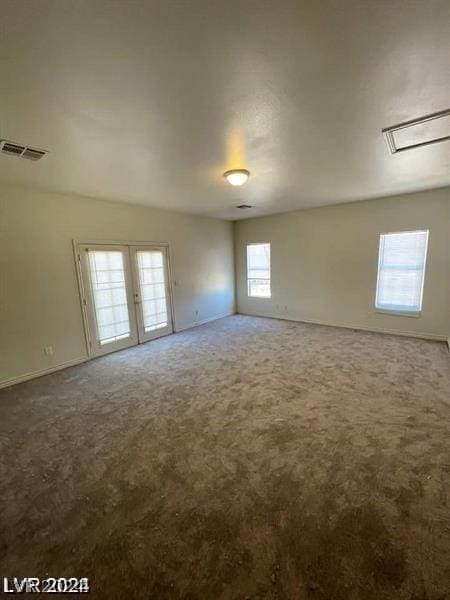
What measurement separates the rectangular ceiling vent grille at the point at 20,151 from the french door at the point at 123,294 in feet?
5.55

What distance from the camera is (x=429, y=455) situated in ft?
6.72

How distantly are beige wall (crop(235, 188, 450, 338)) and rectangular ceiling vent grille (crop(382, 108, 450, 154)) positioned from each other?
97.7 inches

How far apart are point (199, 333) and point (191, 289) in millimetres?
1100

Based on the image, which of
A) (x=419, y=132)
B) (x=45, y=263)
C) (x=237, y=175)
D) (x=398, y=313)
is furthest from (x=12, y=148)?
(x=398, y=313)

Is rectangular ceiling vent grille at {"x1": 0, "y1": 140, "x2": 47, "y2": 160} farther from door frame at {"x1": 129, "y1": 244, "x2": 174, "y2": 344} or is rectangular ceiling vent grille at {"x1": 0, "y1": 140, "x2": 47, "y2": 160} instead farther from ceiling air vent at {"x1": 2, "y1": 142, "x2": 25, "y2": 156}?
door frame at {"x1": 129, "y1": 244, "x2": 174, "y2": 344}

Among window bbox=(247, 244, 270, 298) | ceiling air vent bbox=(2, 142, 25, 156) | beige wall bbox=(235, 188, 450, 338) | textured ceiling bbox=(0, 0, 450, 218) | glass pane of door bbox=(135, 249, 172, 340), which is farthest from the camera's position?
window bbox=(247, 244, 270, 298)

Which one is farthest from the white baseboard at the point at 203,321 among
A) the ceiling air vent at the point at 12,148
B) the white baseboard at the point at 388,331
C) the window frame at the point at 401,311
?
the ceiling air vent at the point at 12,148

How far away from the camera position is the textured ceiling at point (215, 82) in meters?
1.16

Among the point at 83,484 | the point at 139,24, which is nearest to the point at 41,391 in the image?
the point at 83,484

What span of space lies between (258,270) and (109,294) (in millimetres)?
3848

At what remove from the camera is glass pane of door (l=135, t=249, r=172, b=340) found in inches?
196

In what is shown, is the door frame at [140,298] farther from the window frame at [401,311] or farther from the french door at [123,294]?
the window frame at [401,311]

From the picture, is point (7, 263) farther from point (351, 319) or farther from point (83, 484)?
point (351, 319)

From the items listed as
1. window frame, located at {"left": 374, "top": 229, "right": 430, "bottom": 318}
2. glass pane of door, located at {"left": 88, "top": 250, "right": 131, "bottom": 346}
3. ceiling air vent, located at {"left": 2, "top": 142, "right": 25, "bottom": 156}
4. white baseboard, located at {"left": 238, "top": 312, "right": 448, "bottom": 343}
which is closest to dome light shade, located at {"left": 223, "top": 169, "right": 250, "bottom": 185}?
ceiling air vent, located at {"left": 2, "top": 142, "right": 25, "bottom": 156}
